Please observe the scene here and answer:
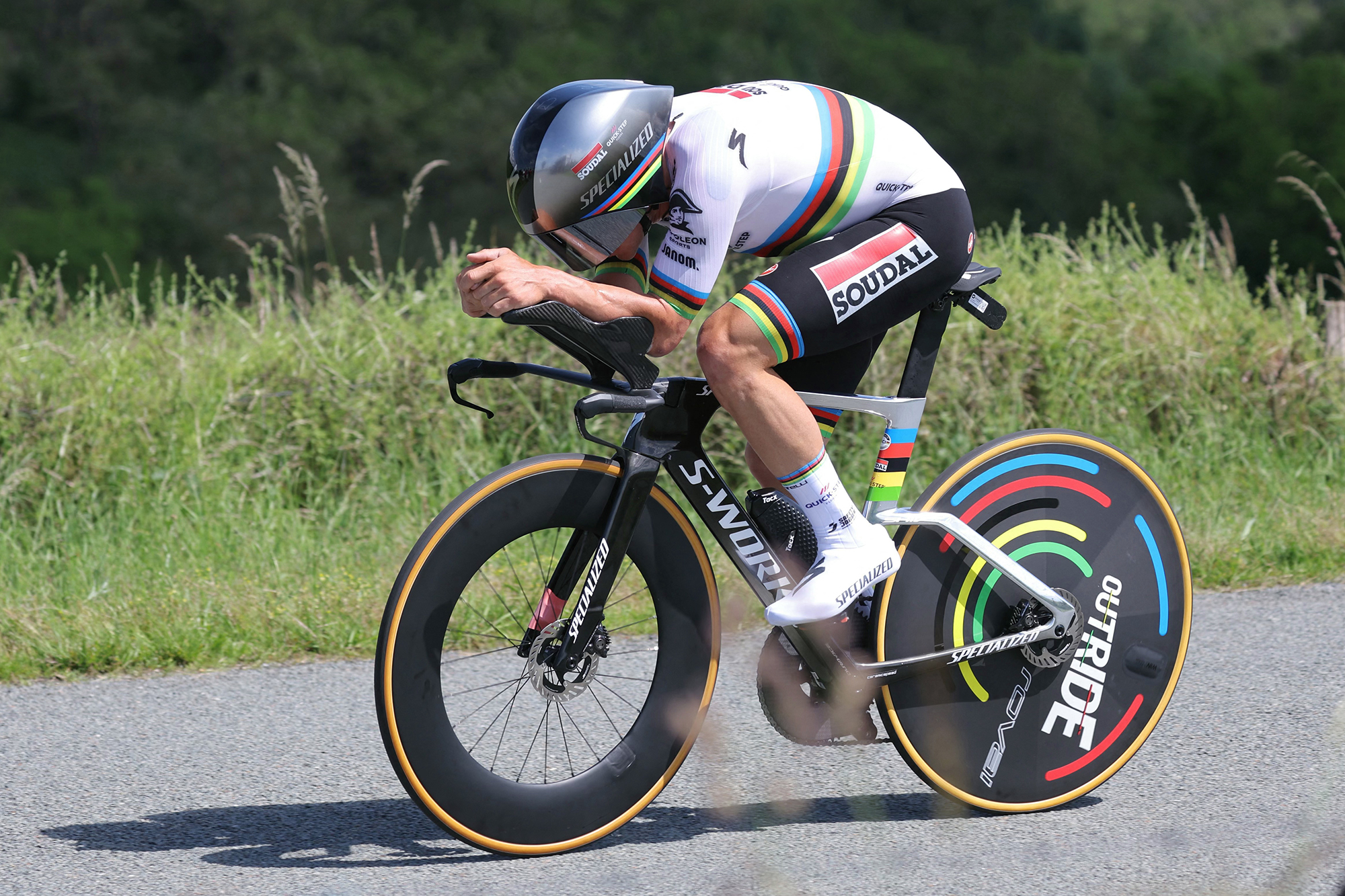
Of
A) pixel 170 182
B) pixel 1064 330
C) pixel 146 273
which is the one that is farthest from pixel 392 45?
pixel 1064 330

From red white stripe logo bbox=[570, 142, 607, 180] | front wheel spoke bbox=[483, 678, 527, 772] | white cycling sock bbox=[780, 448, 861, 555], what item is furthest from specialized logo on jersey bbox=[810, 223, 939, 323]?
front wheel spoke bbox=[483, 678, 527, 772]

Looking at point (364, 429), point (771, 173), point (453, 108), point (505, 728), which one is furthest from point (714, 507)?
point (453, 108)

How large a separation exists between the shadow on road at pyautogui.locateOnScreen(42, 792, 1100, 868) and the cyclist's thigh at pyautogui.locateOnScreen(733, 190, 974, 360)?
1140mm

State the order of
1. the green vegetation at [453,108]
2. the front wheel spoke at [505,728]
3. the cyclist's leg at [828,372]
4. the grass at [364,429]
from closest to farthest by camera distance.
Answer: the cyclist's leg at [828,372]
the front wheel spoke at [505,728]
the grass at [364,429]
the green vegetation at [453,108]

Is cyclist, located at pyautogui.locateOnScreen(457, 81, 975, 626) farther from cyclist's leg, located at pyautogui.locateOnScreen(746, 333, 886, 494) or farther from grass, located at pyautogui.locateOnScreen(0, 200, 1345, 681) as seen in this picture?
grass, located at pyautogui.locateOnScreen(0, 200, 1345, 681)

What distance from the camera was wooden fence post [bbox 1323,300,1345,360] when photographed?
6.94 meters

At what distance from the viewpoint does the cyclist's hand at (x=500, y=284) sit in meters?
2.80

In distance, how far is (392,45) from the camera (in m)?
27.4

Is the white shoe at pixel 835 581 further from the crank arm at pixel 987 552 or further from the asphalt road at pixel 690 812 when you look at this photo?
the asphalt road at pixel 690 812

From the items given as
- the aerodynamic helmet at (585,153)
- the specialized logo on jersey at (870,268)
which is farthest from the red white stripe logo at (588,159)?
the specialized logo on jersey at (870,268)

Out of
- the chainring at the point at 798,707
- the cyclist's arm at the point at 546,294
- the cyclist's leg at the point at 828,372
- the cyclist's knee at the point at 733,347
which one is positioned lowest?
the chainring at the point at 798,707

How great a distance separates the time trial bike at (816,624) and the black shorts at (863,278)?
12 centimetres

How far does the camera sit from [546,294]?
→ 284cm

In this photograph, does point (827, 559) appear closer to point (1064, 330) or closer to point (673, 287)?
point (673, 287)
